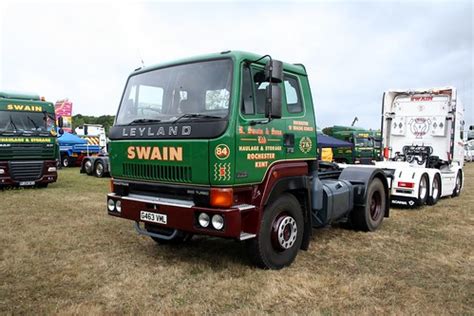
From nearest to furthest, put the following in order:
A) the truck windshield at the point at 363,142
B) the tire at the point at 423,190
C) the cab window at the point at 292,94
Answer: the cab window at the point at 292,94
the tire at the point at 423,190
the truck windshield at the point at 363,142

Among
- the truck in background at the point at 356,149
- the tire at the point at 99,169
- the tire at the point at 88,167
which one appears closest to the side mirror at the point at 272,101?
the tire at the point at 99,169

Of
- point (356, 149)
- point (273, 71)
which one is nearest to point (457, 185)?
point (273, 71)

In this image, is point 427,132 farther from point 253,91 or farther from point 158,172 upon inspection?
point 158,172

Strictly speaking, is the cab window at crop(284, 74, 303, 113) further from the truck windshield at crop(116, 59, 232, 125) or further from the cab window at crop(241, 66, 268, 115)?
the truck windshield at crop(116, 59, 232, 125)

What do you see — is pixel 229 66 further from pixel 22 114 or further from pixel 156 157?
pixel 22 114

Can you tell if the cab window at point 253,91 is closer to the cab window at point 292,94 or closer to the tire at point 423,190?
the cab window at point 292,94

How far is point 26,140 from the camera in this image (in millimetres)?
11258

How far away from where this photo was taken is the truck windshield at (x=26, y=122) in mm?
11070

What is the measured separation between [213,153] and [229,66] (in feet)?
3.09

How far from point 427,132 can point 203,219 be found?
30.8 feet

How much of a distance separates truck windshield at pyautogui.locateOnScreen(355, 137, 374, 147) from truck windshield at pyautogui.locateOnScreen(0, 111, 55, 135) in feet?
56.4

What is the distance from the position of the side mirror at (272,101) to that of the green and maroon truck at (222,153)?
0.01 m

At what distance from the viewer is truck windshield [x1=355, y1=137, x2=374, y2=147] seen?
2395cm

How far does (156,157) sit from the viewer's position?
4.49 metres
